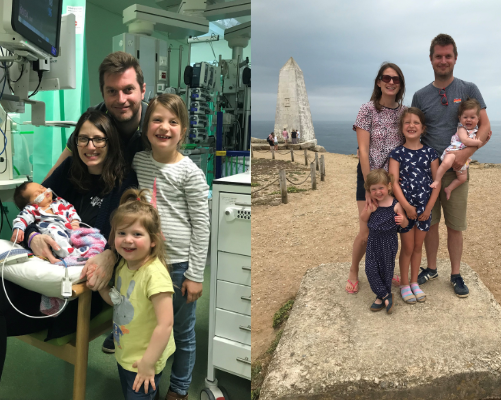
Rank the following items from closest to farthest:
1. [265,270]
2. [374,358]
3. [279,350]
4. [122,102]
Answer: [122,102] → [374,358] → [279,350] → [265,270]

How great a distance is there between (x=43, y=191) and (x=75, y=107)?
703 mm

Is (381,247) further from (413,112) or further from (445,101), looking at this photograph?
(445,101)

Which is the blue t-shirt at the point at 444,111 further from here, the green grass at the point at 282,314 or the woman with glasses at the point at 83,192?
the woman with glasses at the point at 83,192

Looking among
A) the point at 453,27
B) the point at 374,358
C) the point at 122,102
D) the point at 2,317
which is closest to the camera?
the point at 2,317

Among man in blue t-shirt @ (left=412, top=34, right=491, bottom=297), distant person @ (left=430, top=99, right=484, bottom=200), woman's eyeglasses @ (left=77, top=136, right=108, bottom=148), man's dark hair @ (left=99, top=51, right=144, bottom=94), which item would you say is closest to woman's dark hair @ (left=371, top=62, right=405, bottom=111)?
man in blue t-shirt @ (left=412, top=34, right=491, bottom=297)

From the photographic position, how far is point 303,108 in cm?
223

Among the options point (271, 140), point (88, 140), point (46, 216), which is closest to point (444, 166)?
point (271, 140)

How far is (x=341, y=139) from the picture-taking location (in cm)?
216

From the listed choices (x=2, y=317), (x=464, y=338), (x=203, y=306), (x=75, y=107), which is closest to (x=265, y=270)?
(x=203, y=306)

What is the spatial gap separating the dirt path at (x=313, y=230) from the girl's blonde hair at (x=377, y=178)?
1.87 ft

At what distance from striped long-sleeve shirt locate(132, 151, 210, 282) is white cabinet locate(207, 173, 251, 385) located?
97mm

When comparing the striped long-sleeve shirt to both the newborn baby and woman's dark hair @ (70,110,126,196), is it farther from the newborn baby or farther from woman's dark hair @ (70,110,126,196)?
the newborn baby

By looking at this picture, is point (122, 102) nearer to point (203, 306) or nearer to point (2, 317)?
point (2, 317)

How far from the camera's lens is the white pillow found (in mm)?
1129
